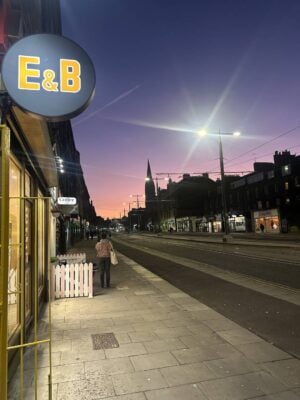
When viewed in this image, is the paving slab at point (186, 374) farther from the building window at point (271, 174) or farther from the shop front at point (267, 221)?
the building window at point (271, 174)

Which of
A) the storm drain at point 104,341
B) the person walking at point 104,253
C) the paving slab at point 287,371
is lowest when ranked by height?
the paving slab at point 287,371

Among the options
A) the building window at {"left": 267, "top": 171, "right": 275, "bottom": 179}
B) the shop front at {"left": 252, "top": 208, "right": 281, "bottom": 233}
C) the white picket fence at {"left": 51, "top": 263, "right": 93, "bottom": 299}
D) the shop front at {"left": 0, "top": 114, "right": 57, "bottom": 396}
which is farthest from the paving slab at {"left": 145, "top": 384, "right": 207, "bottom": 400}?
the building window at {"left": 267, "top": 171, "right": 275, "bottom": 179}

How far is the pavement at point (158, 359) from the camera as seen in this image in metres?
4.25

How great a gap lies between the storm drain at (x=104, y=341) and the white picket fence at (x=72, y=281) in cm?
379

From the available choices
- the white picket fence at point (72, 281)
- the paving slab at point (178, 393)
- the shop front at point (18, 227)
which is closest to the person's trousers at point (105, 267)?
the white picket fence at point (72, 281)

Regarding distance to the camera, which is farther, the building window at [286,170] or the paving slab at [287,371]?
the building window at [286,170]

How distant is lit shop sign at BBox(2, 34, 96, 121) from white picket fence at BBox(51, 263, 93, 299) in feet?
22.2

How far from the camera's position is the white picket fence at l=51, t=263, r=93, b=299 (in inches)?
403

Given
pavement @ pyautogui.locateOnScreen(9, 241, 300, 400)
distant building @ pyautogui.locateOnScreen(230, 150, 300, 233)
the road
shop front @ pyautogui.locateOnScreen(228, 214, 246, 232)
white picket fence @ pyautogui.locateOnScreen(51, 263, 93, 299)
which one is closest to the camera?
pavement @ pyautogui.locateOnScreen(9, 241, 300, 400)

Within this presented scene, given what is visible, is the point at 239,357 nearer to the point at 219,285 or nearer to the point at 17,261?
the point at 17,261

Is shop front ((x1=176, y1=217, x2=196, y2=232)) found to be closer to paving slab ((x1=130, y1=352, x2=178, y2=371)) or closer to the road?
the road

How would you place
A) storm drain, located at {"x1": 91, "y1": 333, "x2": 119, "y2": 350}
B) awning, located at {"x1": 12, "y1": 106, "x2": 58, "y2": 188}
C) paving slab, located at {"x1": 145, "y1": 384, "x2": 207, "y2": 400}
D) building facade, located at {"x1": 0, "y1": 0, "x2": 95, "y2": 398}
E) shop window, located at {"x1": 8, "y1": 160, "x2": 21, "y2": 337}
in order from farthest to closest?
storm drain, located at {"x1": 91, "y1": 333, "x2": 119, "y2": 350}
shop window, located at {"x1": 8, "y1": 160, "x2": 21, "y2": 337}
awning, located at {"x1": 12, "y1": 106, "x2": 58, "y2": 188}
paving slab, located at {"x1": 145, "y1": 384, "x2": 207, "y2": 400}
building facade, located at {"x1": 0, "y1": 0, "x2": 95, "y2": 398}

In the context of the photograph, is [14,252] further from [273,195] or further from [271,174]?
[271,174]

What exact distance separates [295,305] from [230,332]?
2.97 meters
